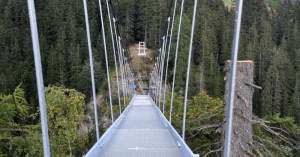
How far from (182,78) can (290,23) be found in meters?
36.3

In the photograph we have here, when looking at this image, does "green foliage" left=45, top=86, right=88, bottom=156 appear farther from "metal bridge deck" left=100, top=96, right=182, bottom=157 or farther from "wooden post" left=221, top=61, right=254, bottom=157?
"wooden post" left=221, top=61, right=254, bottom=157

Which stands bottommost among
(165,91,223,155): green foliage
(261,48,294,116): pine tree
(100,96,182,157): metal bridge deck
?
(261,48,294,116): pine tree

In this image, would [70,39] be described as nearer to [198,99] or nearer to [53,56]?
[53,56]

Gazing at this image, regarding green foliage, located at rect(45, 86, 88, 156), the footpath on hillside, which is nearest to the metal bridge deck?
green foliage, located at rect(45, 86, 88, 156)

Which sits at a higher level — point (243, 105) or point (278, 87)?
point (243, 105)

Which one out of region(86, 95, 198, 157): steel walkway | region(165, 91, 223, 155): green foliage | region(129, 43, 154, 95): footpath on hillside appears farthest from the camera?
region(129, 43, 154, 95): footpath on hillside

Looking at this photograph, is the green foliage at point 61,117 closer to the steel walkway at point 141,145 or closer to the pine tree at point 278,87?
the steel walkway at point 141,145

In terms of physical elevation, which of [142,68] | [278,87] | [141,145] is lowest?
[278,87]

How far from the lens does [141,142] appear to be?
391 cm

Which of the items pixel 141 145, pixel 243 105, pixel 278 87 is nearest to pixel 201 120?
pixel 243 105

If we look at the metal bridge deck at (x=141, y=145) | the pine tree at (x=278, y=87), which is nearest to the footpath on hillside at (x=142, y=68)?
the pine tree at (x=278, y=87)

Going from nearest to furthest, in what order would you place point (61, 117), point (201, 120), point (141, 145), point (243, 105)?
point (243, 105) < point (141, 145) < point (201, 120) < point (61, 117)

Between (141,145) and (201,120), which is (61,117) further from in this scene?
(141,145)

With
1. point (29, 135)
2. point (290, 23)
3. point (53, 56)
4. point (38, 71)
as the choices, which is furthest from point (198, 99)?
point (290, 23)
